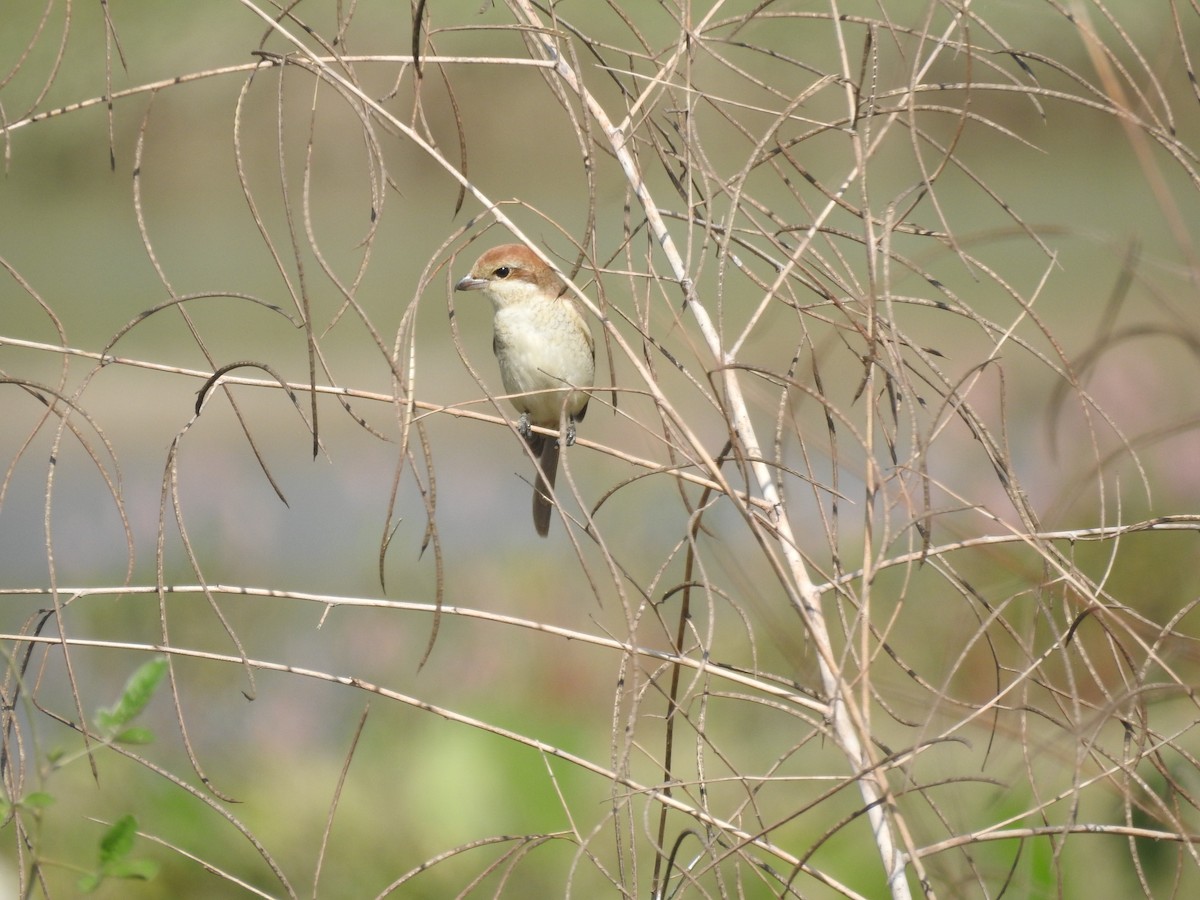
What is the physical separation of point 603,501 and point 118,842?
0.48m

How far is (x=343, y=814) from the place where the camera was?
2986 millimetres

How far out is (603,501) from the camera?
1109 millimetres

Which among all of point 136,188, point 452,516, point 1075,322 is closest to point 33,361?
point 452,516

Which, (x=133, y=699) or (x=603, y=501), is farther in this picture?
(x=603, y=501)

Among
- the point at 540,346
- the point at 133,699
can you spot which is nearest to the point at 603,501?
the point at 133,699

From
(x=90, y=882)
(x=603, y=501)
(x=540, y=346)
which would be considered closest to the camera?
(x=90, y=882)

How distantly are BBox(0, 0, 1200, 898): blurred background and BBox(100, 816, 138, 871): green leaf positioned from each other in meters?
0.03

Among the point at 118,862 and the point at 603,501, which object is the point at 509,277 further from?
the point at 118,862

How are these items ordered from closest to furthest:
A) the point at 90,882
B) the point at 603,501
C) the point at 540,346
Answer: the point at 90,882 → the point at 603,501 → the point at 540,346

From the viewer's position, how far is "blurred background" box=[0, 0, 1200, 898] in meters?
1.10

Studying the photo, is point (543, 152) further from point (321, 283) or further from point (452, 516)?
point (452, 516)

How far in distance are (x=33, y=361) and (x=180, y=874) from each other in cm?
745

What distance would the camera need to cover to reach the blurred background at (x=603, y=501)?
110 centimetres

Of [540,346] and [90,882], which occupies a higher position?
[90,882]
